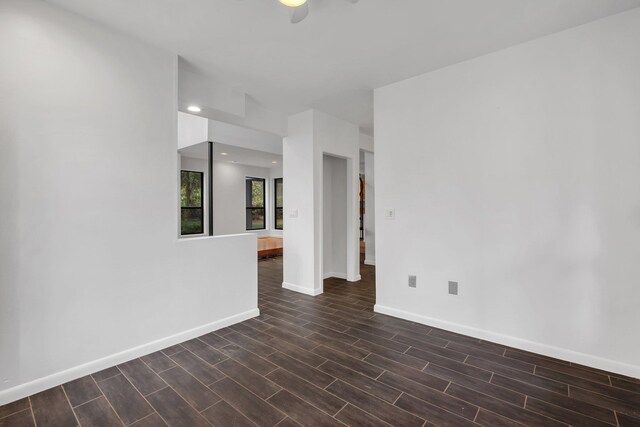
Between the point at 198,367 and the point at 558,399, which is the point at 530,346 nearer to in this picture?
the point at 558,399

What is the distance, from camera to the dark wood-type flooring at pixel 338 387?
175 cm

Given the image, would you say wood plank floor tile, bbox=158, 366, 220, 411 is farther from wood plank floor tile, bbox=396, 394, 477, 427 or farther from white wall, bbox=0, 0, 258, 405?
wood plank floor tile, bbox=396, 394, 477, 427

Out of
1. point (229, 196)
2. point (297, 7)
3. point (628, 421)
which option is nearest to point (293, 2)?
point (297, 7)

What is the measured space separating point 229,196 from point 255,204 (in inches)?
41.5

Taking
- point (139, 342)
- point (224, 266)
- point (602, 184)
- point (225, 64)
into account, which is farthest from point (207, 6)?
point (602, 184)

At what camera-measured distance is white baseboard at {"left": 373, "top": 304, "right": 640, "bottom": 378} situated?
2213mm

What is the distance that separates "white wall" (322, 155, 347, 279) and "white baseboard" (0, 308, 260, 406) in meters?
2.42

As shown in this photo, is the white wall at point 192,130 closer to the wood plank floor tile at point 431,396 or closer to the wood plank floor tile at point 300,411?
the wood plank floor tile at point 300,411

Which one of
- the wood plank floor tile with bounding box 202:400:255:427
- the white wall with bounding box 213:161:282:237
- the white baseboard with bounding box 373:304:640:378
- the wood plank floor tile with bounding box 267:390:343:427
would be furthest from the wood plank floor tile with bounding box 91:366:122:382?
the white wall with bounding box 213:161:282:237

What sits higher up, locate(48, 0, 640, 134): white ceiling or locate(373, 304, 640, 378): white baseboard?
locate(48, 0, 640, 134): white ceiling

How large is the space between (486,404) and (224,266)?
8.25 feet

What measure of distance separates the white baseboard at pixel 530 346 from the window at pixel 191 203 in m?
6.00

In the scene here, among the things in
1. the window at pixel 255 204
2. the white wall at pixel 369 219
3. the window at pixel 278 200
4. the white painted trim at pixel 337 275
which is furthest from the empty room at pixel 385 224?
the window at pixel 278 200

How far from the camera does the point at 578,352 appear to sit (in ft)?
7.76
